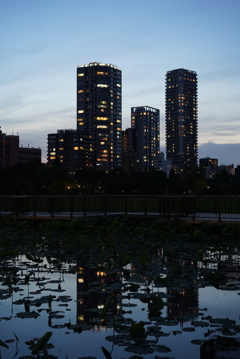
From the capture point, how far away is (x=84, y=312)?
23.3 ft

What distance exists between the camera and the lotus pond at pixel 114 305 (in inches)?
217

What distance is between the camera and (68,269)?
11.1 m

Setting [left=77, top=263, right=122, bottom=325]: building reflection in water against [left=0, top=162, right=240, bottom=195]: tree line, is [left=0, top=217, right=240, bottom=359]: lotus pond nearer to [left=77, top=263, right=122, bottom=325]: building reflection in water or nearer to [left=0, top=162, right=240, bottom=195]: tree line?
[left=77, top=263, right=122, bottom=325]: building reflection in water

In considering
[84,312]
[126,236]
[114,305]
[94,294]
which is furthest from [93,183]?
[84,312]

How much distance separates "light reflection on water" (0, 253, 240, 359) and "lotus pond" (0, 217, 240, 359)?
0.01 m

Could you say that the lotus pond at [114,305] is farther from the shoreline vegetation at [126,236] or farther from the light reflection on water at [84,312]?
the shoreline vegetation at [126,236]

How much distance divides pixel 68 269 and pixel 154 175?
386ft

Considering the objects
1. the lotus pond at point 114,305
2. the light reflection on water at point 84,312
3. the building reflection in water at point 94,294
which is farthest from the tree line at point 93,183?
the light reflection on water at point 84,312

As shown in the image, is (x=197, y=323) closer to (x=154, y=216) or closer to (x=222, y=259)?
(x=222, y=259)

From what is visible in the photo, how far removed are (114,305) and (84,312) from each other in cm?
59

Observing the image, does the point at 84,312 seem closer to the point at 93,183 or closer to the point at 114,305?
the point at 114,305

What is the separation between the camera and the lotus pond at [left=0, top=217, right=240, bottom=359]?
5.50 meters

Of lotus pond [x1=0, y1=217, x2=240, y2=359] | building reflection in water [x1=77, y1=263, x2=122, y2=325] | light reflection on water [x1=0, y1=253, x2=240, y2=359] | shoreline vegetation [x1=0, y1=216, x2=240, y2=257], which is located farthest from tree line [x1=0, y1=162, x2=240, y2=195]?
light reflection on water [x1=0, y1=253, x2=240, y2=359]

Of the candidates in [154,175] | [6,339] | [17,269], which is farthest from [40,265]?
[154,175]
